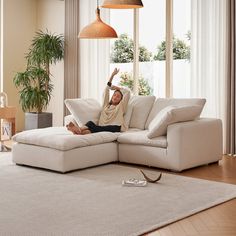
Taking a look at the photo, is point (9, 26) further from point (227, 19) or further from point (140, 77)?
point (227, 19)

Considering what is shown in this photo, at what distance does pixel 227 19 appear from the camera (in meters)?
6.93

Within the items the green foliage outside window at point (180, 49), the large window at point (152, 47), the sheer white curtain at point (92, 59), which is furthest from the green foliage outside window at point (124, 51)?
the green foliage outside window at point (180, 49)

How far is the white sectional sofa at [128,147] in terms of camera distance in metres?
5.59

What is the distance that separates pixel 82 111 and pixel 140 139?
1127mm

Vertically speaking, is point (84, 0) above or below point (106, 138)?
above

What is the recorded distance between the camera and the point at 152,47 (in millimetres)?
8250

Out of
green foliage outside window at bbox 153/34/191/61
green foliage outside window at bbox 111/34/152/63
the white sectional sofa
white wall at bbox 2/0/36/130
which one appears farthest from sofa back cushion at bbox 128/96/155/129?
white wall at bbox 2/0/36/130

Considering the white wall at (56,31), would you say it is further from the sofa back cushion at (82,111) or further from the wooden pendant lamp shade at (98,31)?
the wooden pendant lamp shade at (98,31)

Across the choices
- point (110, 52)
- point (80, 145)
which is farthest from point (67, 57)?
point (80, 145)

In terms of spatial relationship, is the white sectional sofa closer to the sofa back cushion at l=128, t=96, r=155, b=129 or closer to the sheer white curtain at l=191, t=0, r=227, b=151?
the sofa back cushion at l=128, t=96, r=155, b=129

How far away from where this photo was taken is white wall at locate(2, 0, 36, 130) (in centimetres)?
934

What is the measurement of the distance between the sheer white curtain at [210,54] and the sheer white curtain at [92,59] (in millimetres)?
1870

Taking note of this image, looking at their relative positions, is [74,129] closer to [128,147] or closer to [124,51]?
[128,147]

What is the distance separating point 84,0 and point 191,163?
441 centimetres
